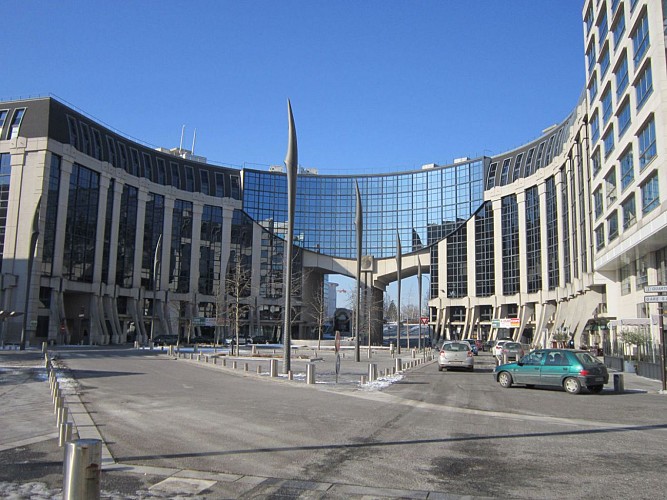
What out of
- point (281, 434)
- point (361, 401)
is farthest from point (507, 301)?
point (281, 434)

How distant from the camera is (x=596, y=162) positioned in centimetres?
4300

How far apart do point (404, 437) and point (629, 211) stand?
29.8 metres

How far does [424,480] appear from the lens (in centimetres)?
682

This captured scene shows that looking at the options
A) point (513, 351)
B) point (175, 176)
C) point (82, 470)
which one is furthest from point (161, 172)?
point (82, 470)

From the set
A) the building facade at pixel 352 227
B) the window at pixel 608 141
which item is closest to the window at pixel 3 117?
the building facade at pixel 352 227

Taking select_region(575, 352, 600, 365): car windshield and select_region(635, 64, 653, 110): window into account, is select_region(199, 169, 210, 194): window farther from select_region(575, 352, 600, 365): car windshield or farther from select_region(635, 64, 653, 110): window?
select_region(575, 352, 600, 365): car windshield

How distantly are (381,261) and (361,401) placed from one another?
272ft

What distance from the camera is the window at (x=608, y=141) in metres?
37.5

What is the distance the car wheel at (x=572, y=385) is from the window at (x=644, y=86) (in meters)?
17.6

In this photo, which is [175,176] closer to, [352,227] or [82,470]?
[352,227]

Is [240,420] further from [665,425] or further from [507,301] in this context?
[507,301]

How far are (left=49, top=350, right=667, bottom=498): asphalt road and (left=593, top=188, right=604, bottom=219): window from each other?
91.8ft

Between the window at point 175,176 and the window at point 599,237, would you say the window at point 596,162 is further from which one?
the window at point 175,176

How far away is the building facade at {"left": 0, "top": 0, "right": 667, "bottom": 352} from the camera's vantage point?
114ft
